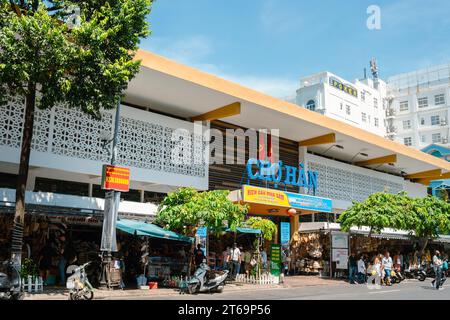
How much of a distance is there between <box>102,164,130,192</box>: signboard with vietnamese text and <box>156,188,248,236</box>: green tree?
235cm

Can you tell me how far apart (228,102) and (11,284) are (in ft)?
40.0

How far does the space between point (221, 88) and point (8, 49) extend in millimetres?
9646

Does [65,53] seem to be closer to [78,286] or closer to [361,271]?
[78,286]

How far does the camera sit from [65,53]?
11883 mm

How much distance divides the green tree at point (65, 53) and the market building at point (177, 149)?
112 inches

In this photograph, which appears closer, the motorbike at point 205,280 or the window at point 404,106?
the motorbike at point 205,280

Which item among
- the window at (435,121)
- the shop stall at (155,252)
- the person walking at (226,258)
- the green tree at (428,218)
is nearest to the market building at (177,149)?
the shop stall at (155,252)

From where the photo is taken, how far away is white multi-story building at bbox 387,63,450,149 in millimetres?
57719

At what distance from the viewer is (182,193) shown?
56.6 ft

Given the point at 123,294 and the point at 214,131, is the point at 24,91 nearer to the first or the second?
the point at 123,294

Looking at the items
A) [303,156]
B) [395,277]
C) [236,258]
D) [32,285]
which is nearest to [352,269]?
[395,277]

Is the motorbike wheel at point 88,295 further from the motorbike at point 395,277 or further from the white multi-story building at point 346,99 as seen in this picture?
the white multi-story building at point 346,99

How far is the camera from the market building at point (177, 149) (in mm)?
16547

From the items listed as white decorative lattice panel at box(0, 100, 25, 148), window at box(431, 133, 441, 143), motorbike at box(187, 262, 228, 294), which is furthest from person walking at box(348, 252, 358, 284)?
window at box(431, 133, 441, 143)
